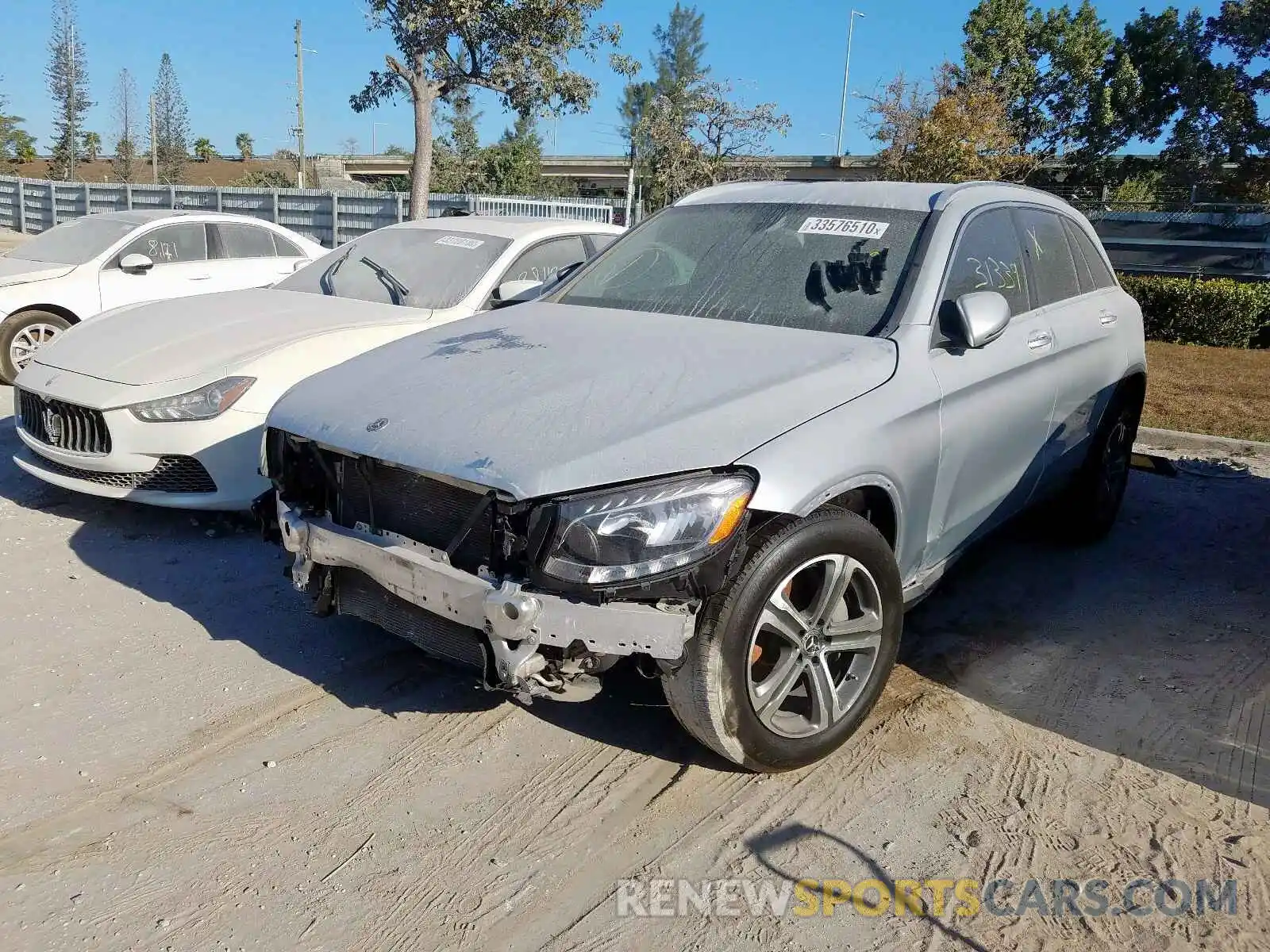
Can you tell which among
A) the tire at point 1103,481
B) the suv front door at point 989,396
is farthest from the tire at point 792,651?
the tire at point 1103,481

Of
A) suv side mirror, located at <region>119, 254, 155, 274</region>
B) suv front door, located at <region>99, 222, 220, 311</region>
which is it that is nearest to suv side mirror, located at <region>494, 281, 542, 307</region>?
suv front door, located at <region>99, 222, 220, 311</region>

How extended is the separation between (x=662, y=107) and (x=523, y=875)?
3247cm

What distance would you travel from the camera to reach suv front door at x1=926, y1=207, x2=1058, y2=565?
3680mm

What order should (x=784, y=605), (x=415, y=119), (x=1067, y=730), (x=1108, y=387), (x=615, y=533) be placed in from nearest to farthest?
(x=615, y=533) < (x=784, y=605) < (x=1067, y=730) < (x=1108, y=387) < (x=415, y=119)

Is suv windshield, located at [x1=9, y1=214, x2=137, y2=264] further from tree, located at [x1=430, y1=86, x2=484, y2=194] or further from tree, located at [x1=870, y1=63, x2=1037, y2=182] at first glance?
tree, located at [x1=430, y1=86, x2=484, y2=194]

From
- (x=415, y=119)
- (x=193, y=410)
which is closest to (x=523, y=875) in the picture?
(x=193, y=410)

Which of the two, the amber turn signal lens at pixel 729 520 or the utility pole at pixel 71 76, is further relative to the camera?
the utility pole at pixel 71 76

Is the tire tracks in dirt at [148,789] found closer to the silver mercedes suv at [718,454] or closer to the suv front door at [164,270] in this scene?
the silver mercedes suv at [718,454]

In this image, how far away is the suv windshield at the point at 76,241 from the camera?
878 cm

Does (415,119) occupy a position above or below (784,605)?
above

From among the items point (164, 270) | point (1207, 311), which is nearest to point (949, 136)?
point (1207, 311)

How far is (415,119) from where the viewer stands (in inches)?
763

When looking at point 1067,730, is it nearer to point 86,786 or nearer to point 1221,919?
point 1221,919

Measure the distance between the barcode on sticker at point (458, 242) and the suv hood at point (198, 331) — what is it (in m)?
0.70
